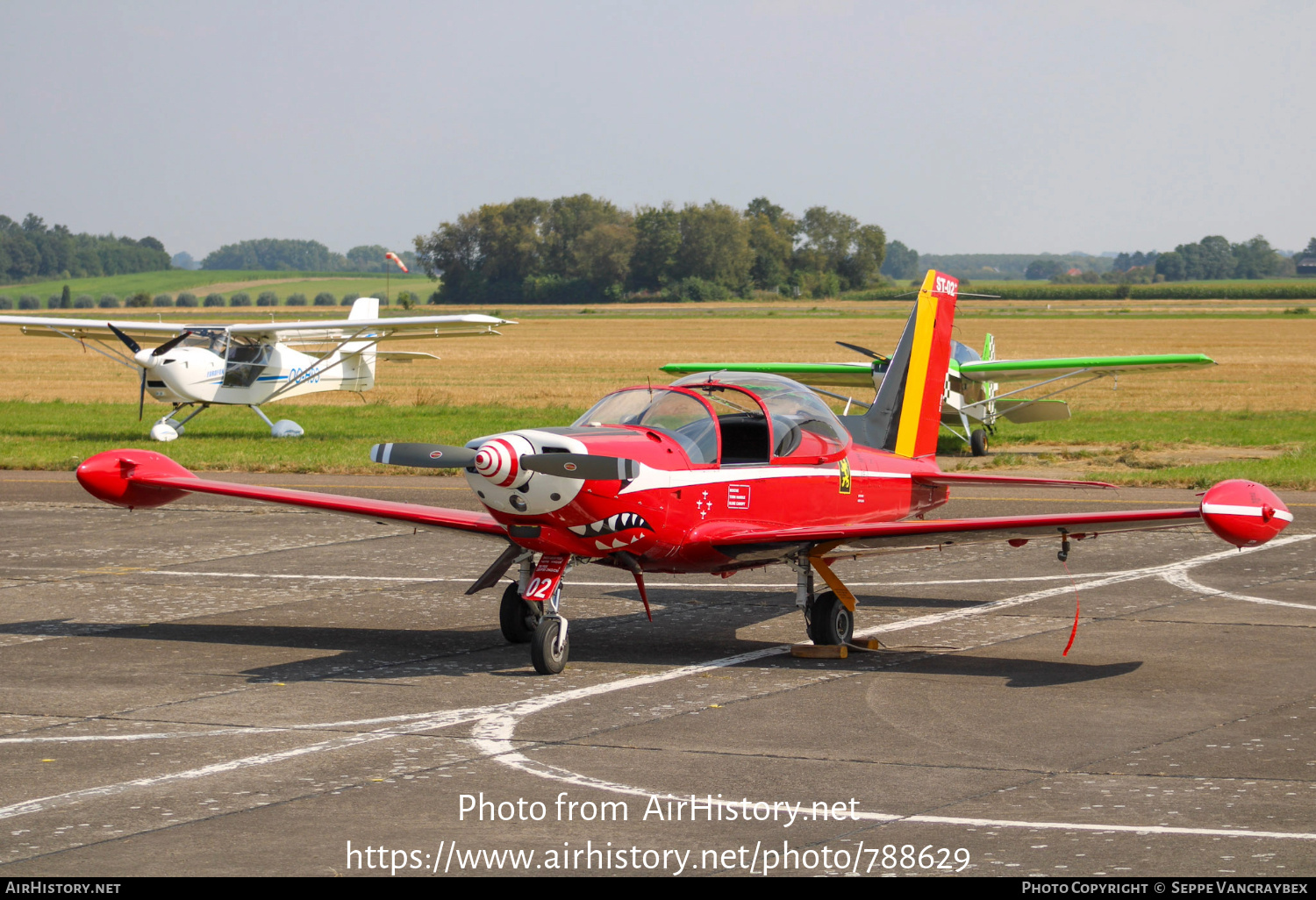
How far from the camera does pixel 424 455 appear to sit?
8.43 metres

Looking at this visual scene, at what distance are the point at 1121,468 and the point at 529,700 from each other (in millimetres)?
16249

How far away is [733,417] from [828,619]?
1.58m

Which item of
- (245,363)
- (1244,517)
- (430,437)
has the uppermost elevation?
(1244,517)

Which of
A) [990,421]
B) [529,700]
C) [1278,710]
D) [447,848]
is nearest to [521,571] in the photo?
[529,700]

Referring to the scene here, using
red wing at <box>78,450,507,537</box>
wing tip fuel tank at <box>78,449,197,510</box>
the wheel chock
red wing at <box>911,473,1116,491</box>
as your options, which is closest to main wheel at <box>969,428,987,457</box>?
red wing at <box>911,473,1116,491</box>

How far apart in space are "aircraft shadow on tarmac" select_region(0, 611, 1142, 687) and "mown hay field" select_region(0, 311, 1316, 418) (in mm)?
22902

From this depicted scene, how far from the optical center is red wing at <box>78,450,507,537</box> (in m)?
10.2

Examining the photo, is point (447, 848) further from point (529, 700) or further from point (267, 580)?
point (267, 580)

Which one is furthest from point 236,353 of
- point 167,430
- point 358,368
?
point 358,368

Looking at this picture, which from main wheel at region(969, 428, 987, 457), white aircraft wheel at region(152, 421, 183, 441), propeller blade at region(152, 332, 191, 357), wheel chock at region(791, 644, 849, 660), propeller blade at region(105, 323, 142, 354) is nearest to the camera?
wheel chock at region(791, 644, 849, 660)

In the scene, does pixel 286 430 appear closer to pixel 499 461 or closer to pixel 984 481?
pixel 984 481

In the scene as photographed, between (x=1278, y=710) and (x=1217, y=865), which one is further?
(x=1278, y=710)

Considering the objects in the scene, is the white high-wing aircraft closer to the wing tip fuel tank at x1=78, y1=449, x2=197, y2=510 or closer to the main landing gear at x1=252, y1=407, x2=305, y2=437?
the main landing gear at x1=252, y1=407, x2=305, y2=437

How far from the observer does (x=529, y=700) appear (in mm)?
8414
